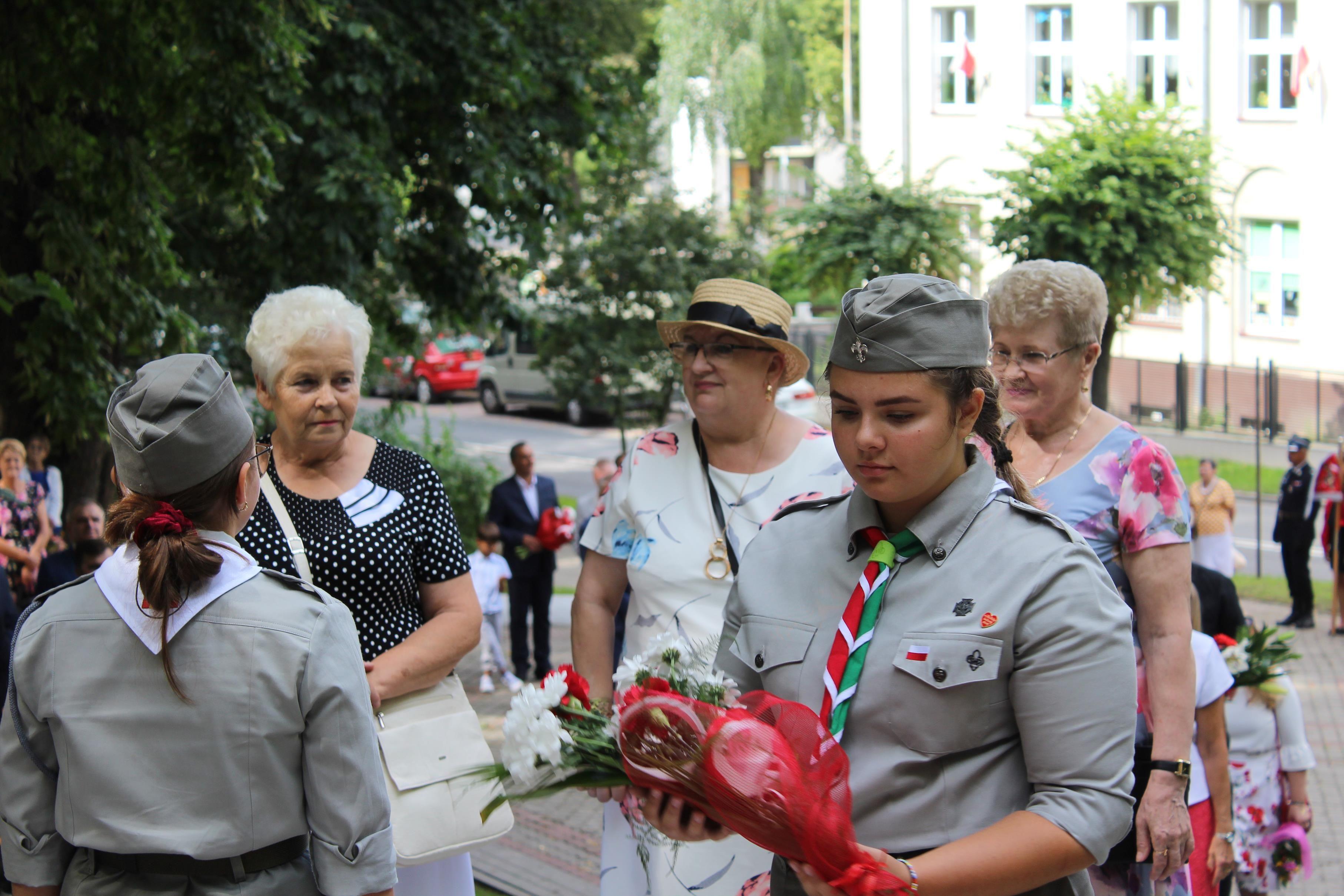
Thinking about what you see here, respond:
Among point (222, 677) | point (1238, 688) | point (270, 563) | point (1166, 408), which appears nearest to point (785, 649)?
point (222, 677)

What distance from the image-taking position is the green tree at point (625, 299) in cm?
1659

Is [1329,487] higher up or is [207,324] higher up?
[207,324]

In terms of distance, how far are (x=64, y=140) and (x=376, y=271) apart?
4.01 m

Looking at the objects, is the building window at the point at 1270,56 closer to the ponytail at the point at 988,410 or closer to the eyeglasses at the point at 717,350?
the eyeglasses at the point at 717,350

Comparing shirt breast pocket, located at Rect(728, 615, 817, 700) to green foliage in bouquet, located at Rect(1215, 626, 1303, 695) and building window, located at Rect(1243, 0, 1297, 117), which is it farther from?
building window, located at Rect(1243, 0, 1297, 117)

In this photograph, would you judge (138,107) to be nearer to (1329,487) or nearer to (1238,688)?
(1238,688)

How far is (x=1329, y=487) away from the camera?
40.9 feet

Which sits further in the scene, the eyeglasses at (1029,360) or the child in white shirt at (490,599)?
the child in white shirt at (490,599)

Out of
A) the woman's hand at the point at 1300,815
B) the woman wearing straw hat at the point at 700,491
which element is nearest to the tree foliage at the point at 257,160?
the woman wearing straw hat at the point at 700,491

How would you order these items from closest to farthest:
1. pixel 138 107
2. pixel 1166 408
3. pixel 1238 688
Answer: pixel 1238 688, pixel 138 107, pixel 1166 408

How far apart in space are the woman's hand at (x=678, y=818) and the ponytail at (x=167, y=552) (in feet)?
2.74

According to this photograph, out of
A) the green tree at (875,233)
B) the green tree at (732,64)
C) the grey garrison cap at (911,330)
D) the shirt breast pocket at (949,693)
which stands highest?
the green tree at (732,64)

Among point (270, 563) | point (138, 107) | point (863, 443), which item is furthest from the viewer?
point (138, 107)

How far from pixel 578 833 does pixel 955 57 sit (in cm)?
2365
